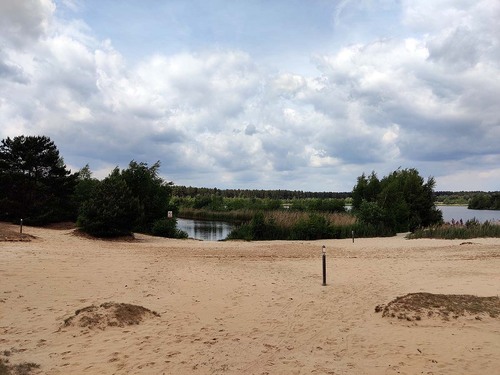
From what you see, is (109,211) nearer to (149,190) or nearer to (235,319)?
(149,190)

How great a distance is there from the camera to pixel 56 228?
28.0 m

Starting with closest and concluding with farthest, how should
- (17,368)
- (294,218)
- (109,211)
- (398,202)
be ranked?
(17,368) < (109,211) < (294,218) < (398,202)

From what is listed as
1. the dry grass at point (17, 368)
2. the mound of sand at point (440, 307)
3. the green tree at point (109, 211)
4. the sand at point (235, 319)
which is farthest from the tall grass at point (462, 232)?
the dry grass at point (17, 368)

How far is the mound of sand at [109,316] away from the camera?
7676 mm

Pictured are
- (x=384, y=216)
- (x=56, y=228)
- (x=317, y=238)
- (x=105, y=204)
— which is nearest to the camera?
(x=105, y=204)

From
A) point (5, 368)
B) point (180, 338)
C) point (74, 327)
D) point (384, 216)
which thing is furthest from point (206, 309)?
point (384, 216)

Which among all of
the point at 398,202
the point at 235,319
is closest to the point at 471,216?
the point at 398,202

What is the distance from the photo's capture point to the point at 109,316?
7.98m

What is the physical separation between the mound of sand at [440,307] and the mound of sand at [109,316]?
4.75 m

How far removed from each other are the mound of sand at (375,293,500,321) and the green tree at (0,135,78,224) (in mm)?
24956

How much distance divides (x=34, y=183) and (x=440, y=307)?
26830 mm

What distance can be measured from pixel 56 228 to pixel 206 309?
21.9m

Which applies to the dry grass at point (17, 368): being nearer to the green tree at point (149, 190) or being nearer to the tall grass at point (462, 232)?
the green tree at point (149, 190)

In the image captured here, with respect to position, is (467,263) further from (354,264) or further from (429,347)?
(429,347)
